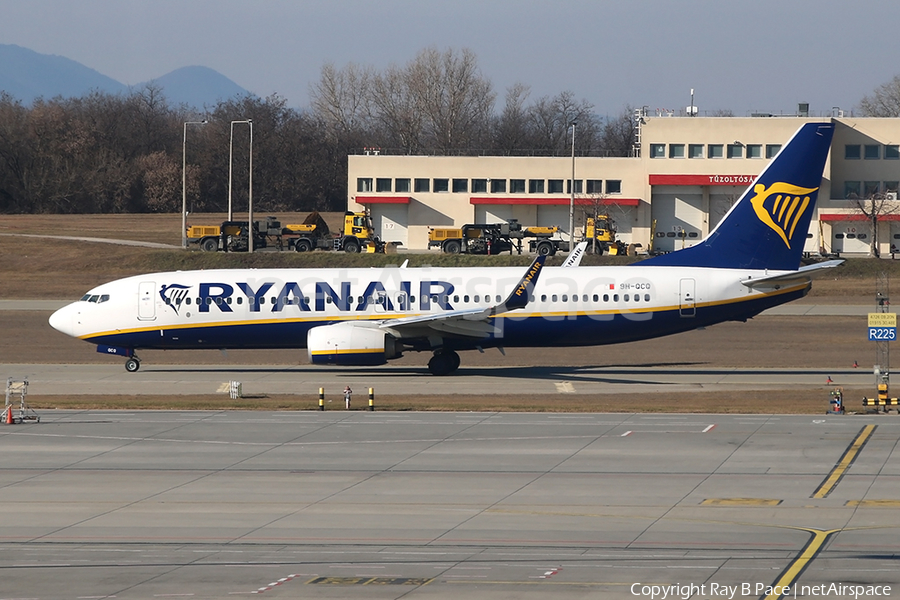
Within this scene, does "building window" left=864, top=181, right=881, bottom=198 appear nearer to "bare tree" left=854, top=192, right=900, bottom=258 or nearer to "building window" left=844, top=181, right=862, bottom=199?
"building window" left=844, top=181, right=862, bottom=199

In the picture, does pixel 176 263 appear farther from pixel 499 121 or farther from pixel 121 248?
pixel 499 121

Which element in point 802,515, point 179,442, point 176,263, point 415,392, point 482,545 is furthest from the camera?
point 176,263

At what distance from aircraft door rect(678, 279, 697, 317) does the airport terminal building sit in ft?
189

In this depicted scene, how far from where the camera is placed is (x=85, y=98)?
173000mm

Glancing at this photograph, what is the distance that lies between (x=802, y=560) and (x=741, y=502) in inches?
192

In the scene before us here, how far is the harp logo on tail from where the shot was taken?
1774 inches

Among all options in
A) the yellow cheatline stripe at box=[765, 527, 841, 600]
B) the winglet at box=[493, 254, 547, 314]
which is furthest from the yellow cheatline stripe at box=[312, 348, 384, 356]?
the yellow cheatline stripe at box=[765, 527, 841, 600]

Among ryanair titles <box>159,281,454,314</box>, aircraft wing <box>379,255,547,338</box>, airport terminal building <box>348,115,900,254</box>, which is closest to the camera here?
aircraft wing <box>379,255,547,338</box>

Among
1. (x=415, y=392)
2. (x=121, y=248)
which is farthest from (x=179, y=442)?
(x=121, y=248)

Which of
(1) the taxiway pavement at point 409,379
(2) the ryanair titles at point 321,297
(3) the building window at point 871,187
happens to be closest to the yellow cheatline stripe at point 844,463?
(1) the taxiway pavement at point 409,379

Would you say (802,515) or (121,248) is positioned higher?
(121,248)

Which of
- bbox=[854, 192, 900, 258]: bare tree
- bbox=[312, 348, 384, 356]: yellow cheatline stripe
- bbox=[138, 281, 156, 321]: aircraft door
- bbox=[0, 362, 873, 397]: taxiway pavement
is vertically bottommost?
bbox=[0, 362, 873, 397]: taxiway pavement

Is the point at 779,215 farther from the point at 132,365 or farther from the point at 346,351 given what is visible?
the point at 132,365

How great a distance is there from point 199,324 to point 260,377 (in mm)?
3308
